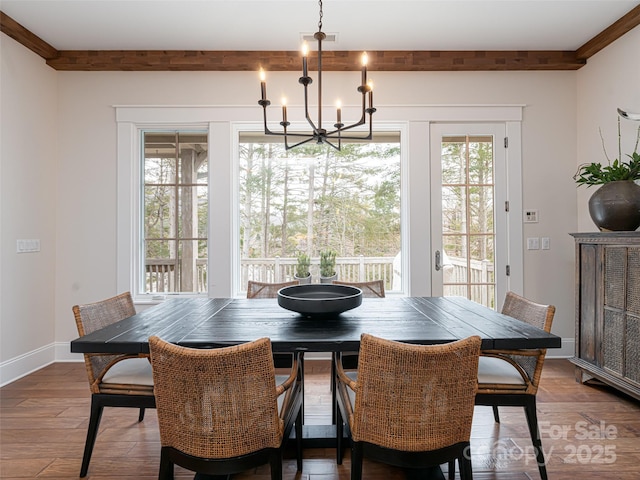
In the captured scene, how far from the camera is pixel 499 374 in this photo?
175cm

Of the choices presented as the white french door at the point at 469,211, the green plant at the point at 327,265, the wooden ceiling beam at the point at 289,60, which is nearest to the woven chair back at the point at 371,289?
the green plant at the point at 327,265

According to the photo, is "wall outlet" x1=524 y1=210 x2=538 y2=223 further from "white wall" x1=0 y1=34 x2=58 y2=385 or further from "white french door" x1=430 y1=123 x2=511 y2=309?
"white wall" x1=0 y1=34 x2=58 y2=385

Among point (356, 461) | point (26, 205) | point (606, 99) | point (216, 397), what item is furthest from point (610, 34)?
point (26, 205)

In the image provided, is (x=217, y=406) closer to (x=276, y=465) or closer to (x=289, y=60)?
(x=276, y=465)

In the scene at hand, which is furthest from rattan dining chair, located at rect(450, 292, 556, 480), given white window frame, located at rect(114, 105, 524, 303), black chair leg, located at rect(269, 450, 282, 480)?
white window frame, located at rect(114, 105, 524, 303)

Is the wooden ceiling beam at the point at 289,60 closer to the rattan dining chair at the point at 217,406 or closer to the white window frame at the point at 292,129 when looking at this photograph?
the white window frame at the point at 292,129

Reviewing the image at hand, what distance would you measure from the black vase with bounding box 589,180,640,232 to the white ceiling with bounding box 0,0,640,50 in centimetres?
146

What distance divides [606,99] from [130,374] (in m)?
4.29

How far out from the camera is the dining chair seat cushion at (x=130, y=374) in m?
1.74

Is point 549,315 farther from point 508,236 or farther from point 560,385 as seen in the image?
point 508,236

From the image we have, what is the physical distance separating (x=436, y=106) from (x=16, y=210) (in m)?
3.97

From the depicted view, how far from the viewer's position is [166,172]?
3711 mm

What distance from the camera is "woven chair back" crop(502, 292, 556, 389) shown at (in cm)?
171

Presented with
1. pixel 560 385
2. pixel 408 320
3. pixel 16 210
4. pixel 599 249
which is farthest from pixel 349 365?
pixel 16 210
